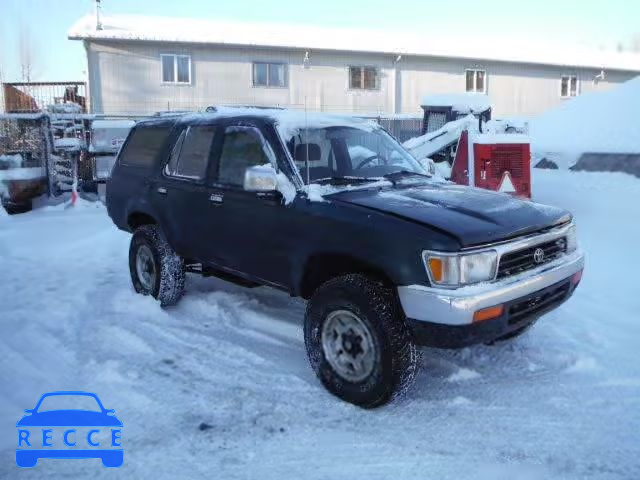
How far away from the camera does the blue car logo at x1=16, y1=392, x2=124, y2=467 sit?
311 cm

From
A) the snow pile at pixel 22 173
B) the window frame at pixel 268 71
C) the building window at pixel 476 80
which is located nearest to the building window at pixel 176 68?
the window frame at pixel 268 71

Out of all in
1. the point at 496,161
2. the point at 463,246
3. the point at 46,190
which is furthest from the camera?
the point at 46,190

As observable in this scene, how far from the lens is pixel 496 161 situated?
7949mm

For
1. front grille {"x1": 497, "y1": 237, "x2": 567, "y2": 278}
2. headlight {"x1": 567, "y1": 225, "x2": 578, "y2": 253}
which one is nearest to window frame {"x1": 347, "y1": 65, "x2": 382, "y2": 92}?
headlight {"x1": 567, "y1": 225, "x2": 578, "y2": 253}

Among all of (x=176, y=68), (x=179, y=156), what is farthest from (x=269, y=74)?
(x=179, y=156)

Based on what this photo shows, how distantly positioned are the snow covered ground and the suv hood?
43.1 inches

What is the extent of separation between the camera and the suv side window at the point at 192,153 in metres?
4.90

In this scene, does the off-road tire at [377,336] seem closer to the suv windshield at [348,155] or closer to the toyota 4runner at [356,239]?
the toyota 4runner at [356,239]

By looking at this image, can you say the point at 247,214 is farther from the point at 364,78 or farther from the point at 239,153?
the point at 364,78

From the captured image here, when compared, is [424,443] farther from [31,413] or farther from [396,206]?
[31,413]

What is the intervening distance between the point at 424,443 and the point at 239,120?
2.82 metres

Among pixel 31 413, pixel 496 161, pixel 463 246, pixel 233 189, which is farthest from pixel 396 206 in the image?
pixel 496 161

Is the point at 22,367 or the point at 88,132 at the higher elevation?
the point at 88,132

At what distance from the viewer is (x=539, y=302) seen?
3.63 m
